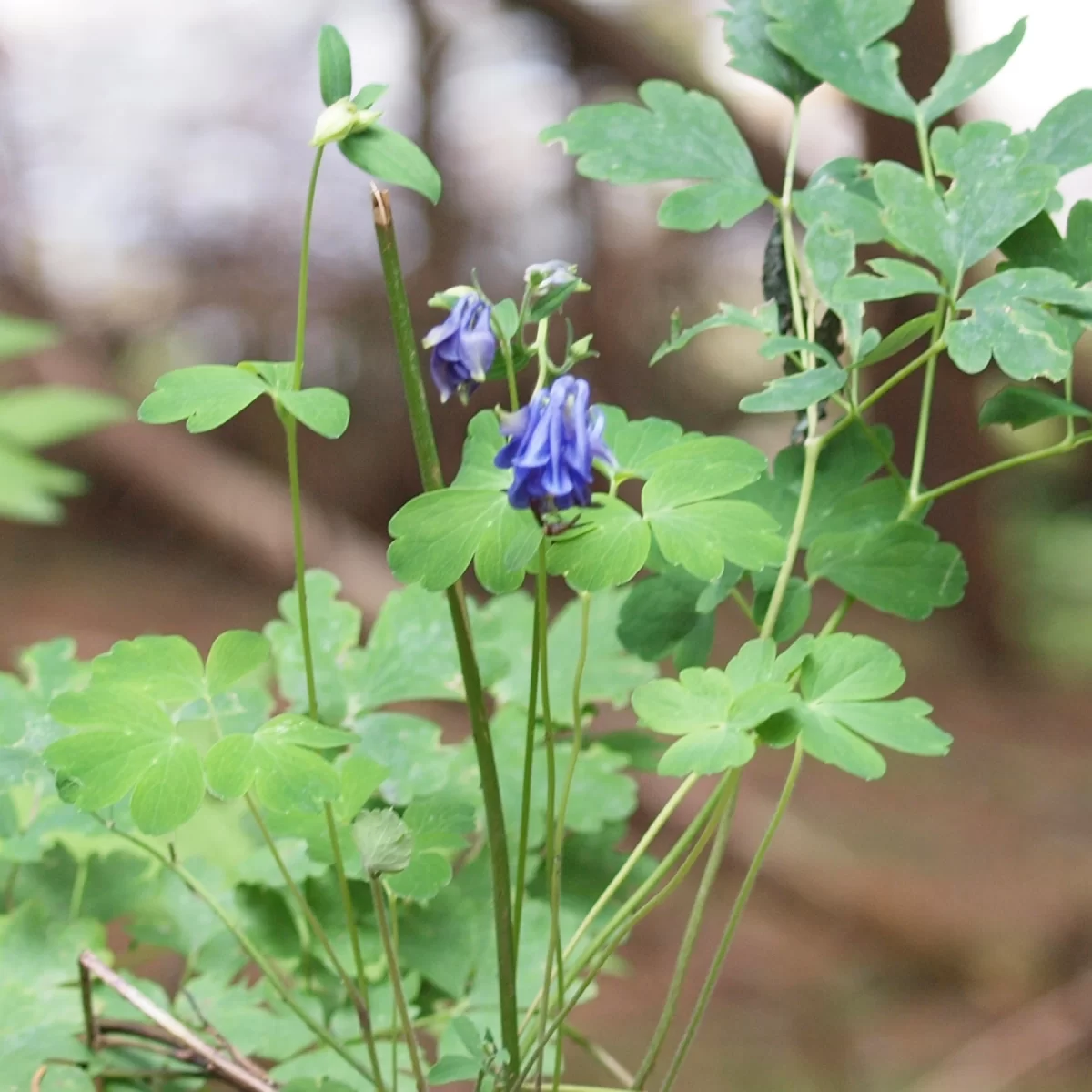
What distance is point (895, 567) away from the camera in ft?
1.62

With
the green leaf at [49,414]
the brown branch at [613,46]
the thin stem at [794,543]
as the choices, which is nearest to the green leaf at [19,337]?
the green leaf at [49,414]

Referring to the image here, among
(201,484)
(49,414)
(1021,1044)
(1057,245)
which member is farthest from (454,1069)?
(201,484)

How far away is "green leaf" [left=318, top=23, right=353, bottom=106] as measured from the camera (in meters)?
0.39

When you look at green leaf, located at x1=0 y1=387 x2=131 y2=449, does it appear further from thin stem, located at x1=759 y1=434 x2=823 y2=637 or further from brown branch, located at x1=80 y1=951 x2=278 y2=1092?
thin stem, located at x1=759 y1=434 x2=823 y2=637

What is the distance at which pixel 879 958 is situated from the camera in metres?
1.67

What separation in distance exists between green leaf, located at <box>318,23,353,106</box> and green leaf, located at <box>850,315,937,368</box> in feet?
0.84

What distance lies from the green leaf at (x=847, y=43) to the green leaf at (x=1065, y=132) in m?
0.09

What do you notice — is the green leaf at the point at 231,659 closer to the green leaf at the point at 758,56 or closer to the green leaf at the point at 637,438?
the green leaf at the point at 637,438

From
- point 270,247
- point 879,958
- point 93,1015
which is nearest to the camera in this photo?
point 93,1015

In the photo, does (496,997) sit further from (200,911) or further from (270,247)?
(270,247)

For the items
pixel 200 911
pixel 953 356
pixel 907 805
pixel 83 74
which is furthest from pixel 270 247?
pixel 953 356

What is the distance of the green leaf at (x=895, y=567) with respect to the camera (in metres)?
0.49

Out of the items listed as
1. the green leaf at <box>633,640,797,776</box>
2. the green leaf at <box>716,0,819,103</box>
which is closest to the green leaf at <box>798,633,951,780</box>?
the green leaf at <box>633,640,797,776</box>

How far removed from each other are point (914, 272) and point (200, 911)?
574 mm
